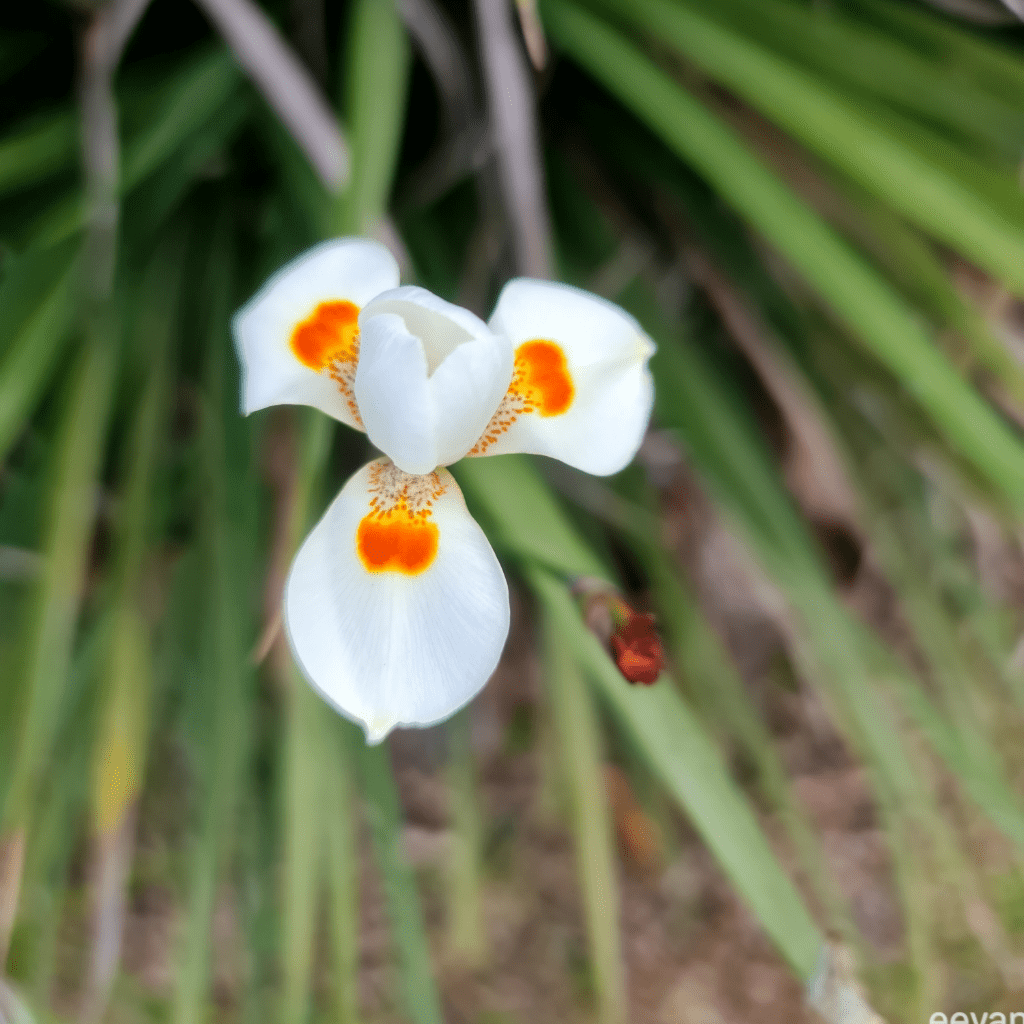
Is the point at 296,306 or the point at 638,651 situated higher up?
the point at 296,306

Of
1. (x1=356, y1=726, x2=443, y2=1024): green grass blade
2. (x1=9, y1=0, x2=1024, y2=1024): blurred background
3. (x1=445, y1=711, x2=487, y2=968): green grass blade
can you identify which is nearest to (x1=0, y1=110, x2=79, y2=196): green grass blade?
(x1=9, y1=0, x2=1024, y2=1024): blurred background

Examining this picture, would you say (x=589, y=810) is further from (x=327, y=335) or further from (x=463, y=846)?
(x=327, y=335)

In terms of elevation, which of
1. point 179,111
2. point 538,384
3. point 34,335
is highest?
point 179,111

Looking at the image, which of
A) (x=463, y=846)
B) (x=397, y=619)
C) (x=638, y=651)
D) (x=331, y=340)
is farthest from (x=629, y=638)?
(x=463, y=846)

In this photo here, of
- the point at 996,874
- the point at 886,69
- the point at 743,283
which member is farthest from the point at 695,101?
the point at 996,874

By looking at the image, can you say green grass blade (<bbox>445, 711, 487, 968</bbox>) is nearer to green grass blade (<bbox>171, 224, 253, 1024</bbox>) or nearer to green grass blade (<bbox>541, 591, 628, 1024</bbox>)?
green grass blade (<bbox>541, 591, 628, 1024</bbox>)

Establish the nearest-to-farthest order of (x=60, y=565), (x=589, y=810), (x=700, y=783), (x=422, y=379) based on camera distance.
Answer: (x=422, y=379) → (x=700, y=783) → (x=60, y=565) → (x=589, y=810)

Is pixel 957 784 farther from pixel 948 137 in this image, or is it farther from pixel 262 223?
pixel 262 223

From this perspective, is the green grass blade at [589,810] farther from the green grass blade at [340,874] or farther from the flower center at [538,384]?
the flower center at [538,384]
